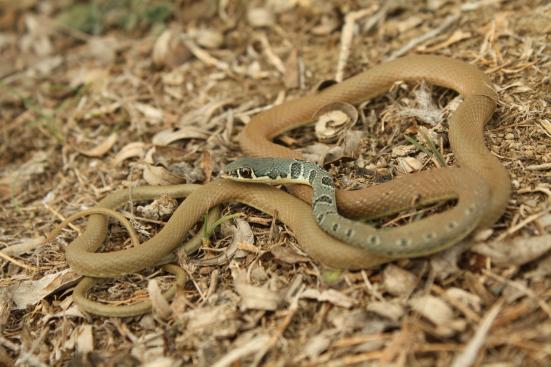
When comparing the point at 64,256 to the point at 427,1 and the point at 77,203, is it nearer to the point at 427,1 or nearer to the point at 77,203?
the point at 77,203

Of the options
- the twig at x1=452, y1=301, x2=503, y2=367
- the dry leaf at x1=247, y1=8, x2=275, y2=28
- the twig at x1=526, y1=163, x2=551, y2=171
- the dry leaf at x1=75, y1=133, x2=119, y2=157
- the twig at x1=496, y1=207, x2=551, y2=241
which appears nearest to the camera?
the twig at x1=452, y1=301, x2=503, y2=367

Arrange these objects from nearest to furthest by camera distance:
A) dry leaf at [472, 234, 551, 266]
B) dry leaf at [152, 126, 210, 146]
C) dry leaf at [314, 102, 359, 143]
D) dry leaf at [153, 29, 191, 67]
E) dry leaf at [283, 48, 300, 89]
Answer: dry leaf at [472, 234, 551, 266], dry leaf at [314, 102, 359, 143], dry leaf at [152, 126, 210, 146], dry leaf at [283, 48, 300, 89], dry leaf at [153, 29, 191, 67]

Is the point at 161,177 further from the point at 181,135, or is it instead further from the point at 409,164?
the point at 409,164

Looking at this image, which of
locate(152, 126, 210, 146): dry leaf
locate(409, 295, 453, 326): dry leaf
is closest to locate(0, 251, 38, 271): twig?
locate(152, 126, 210, 146): dry leaf

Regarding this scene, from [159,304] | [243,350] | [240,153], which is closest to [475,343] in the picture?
[243,350]

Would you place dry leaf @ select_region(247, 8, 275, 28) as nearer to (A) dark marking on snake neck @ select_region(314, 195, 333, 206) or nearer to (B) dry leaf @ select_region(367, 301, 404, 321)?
(A) dark marking on snake neck @ select_region(314, 195, 333, 206)
